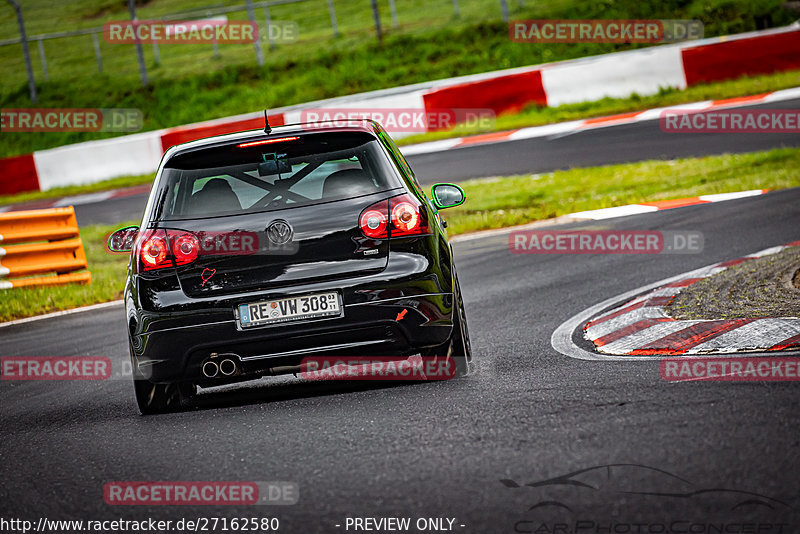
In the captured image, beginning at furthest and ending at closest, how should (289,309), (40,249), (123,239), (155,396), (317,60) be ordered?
(317,60) < (40,249) < (123,239) < (155,396) < (289,309)

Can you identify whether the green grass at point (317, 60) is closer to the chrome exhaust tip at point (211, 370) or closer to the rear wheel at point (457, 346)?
the rear wheel at point (457, 346)

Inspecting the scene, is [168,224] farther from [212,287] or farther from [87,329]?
[87,329]

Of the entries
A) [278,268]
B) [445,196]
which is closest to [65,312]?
[445,196]

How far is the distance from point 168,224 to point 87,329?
453 centimetres

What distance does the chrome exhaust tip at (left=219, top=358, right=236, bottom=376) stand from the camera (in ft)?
18.5

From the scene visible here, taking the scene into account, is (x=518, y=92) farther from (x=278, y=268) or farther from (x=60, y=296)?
(x=278, y=268)

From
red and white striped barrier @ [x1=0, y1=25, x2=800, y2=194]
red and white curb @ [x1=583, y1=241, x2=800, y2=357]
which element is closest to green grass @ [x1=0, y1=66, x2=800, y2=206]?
red and white striped barrier @ [x1=0, y1=25, x2=800, y2=194]

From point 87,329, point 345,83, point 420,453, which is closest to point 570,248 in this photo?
point 87,329

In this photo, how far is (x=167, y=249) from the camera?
5672 mm

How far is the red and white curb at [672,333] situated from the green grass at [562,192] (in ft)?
19.6

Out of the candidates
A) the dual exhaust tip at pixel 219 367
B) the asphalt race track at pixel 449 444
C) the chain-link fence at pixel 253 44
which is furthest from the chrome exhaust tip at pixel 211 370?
the chain-link fence at pixel 253 44

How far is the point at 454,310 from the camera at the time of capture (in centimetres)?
590

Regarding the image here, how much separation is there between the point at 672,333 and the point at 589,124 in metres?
13.9

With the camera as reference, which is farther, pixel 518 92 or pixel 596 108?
pixel 518 92
